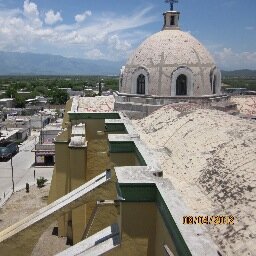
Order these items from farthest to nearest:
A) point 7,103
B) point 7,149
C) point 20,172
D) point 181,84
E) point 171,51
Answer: point 7,103 → point 7,149 → point 20,172 → point 171,51 → point 181,84

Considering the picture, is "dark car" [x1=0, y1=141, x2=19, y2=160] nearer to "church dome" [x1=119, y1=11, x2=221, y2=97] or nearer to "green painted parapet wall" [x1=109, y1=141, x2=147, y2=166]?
"church dome" [x1=119, y1=11, x2=221, y2=97]

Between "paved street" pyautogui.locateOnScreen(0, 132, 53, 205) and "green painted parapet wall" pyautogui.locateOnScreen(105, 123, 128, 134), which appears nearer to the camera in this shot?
"green painted parapet wall" pyautogui.locateOnScreen(105, 123, 128, 134)

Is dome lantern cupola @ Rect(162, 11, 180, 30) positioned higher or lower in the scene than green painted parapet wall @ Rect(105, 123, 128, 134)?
higher

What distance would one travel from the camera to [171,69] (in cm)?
1608

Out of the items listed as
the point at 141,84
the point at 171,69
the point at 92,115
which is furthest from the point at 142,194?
the point at 141,84

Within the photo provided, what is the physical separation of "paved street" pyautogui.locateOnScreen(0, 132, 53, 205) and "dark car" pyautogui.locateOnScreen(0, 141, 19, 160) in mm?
527

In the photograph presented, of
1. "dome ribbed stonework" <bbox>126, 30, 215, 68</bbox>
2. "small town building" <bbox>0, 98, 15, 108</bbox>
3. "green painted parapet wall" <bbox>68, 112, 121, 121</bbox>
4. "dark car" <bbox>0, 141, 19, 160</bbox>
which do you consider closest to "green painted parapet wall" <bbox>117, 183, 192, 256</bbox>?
"green painted parapet wall" <bbox>68, 112, 121, 121</bbox>

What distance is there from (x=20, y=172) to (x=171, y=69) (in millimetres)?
16451

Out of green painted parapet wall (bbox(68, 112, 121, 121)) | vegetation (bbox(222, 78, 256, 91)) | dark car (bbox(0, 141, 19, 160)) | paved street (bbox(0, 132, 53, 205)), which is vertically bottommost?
paved street (bbox(0, 132, 53, 205))

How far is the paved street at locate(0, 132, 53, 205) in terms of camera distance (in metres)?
24.1

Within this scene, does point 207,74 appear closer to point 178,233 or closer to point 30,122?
point 178,233

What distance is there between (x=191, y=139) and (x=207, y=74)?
24.7 ft

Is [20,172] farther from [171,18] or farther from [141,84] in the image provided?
[171,18]

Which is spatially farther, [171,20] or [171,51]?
[171,20]
